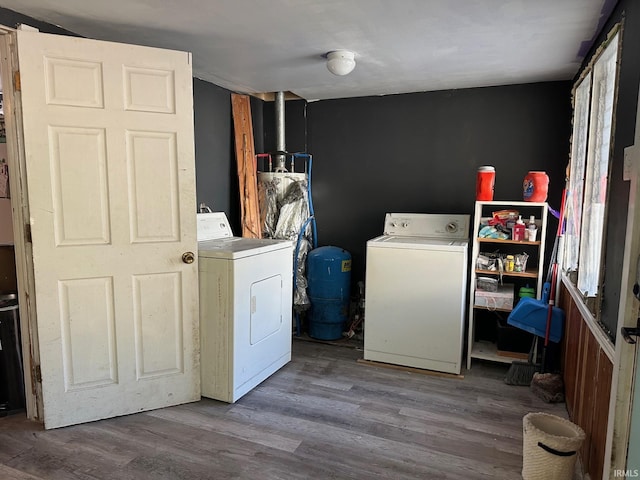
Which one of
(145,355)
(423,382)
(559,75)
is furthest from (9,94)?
(559,75)

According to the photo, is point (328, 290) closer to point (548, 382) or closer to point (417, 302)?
point (417, 302)

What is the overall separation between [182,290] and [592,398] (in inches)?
81.2

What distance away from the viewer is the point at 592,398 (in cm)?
180

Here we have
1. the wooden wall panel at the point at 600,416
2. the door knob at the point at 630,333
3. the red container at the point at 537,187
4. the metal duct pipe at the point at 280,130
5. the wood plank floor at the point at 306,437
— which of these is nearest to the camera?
the door knob at the point at 630,333

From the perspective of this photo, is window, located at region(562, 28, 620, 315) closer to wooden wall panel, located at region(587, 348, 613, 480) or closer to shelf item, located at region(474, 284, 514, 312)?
wooden wall panel, located at region(587, 348, 613, 480)

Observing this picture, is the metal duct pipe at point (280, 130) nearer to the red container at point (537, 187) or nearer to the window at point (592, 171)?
the red container at point (537, 187)

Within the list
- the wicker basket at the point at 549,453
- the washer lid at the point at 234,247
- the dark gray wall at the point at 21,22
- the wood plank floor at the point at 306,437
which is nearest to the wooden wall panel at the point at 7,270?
the wood plank floor at the point at 306,437

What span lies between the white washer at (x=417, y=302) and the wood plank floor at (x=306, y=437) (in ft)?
0.78

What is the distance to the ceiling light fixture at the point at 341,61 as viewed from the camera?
2529 mm

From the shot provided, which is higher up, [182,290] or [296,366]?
[182,290]

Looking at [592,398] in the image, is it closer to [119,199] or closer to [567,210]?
[567,210]

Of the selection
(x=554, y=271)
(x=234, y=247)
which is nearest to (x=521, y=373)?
(x=554, y=271)

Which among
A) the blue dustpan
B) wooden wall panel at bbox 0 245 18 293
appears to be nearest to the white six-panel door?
wooden wall panel at bbox 0 245 18 293

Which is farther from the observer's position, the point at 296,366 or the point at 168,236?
the point at 296,366
